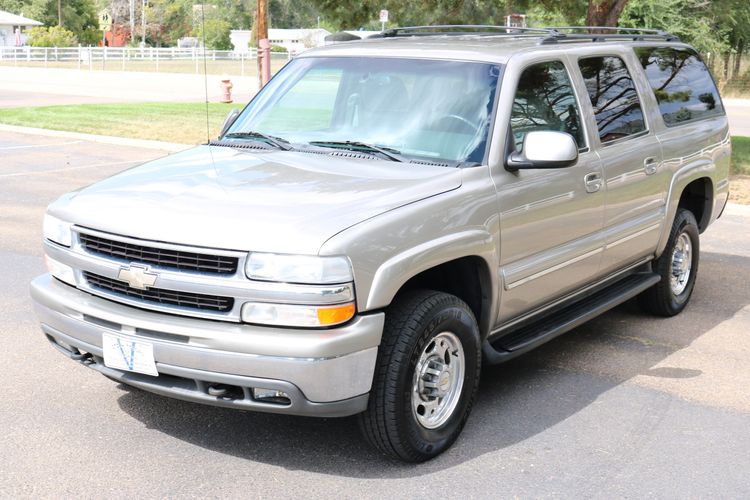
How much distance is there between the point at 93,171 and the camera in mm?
13875

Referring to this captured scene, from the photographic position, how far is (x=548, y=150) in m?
4.77

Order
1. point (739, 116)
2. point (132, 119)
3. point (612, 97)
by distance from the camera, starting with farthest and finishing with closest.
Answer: point (739, 116)
point (132, 119)
point (612, 97)

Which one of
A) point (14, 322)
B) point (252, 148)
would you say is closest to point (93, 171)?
point (14, 322)

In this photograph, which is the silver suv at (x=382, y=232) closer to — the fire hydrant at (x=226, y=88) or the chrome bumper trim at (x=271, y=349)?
the chrome bumper trim at (x=271, y=349)

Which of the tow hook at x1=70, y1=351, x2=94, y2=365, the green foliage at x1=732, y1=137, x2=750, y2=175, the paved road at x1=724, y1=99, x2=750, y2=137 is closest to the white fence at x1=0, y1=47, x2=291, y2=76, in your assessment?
the paved road at x1=724, y1=99, x2=750, y2=137

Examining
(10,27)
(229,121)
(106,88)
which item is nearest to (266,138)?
(229,121)

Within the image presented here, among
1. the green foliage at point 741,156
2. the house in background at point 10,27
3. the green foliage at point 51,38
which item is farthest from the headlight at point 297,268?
the house in background at point 10,27

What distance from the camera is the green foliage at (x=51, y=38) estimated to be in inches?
2621

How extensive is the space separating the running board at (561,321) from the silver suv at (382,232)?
0.05 feet

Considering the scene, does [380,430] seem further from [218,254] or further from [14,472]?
[14,472]

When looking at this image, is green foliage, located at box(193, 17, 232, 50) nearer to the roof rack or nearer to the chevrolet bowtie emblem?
the roof rack

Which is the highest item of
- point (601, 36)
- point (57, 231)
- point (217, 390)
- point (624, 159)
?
point (601, 36)

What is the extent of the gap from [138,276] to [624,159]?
10.1ft

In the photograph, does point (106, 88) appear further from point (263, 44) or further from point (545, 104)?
point (545, 104)
